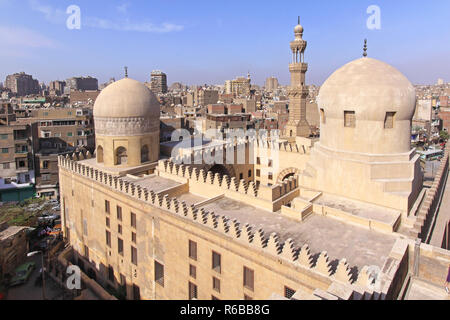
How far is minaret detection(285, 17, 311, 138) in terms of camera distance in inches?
1422

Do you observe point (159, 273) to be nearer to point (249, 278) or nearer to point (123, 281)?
point (123, 281)

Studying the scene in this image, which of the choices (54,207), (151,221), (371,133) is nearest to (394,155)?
(371,133)

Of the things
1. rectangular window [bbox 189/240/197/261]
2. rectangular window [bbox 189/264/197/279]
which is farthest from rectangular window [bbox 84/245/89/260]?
rectangular window [bbox 189/240/197/261]

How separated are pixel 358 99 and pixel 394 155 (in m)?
3.36

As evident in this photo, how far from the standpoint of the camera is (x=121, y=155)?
24609mm

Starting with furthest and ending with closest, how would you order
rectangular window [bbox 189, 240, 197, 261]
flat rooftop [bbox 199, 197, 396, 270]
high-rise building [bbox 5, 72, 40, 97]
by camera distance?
1. high-rise building [bbox 5, 72, 40, 97]
2. rectangular window [bbox 189, 240, 197, 261]
3. flat rooftop [bbox 199, 197, 396, 270]

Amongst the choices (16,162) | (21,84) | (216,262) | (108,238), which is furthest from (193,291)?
(21,84)

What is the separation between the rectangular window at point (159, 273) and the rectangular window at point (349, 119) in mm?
12580

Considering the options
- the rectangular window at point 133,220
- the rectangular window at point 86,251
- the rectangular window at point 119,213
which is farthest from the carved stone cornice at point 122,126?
the rectangular window at point 86,251

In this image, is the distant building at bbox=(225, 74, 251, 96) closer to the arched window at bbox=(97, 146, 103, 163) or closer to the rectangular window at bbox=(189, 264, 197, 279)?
the arched window at bbox=(97, 146, 103, 163)

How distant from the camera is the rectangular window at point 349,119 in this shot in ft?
56.7

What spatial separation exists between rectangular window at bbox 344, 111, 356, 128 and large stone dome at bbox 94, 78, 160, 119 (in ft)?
44.7

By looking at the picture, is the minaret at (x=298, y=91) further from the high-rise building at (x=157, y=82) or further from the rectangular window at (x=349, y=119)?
the high-rise building at (x=157, y=82)

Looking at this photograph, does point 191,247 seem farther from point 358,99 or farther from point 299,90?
point 299,90
